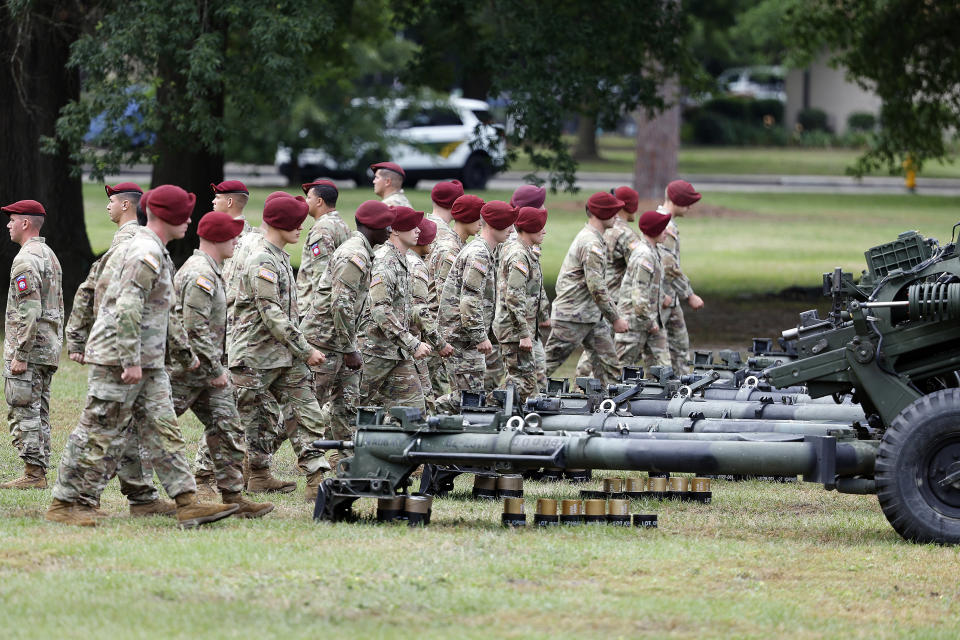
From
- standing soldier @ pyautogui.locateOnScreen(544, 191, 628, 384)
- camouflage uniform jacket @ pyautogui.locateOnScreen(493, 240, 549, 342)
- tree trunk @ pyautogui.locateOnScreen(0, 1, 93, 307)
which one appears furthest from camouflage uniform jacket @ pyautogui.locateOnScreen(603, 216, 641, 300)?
tree trunk @ pyautogui.locateOnScreen(0, 1, 93, 307)

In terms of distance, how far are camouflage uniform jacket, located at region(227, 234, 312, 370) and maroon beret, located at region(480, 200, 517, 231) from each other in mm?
2334

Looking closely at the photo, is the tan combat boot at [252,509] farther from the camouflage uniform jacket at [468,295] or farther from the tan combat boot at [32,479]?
the camouflage uniform jacket at [468,295]

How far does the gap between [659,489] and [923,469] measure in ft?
6.78

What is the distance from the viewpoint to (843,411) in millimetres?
10414

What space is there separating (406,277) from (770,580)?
13.1 feet

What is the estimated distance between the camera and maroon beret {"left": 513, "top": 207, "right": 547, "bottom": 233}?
12078mm

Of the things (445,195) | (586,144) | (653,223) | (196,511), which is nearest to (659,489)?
(196,511)

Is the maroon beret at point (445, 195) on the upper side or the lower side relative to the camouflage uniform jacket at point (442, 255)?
upper

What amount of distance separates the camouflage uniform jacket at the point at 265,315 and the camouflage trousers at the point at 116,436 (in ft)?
3.39

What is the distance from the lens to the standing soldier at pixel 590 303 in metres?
13.3

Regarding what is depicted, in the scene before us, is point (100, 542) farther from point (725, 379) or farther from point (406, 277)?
point (725, 379)

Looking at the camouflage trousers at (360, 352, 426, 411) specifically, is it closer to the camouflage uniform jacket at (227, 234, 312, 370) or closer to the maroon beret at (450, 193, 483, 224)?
the camouflage uniform jacket at (227, 234, 312, 370)

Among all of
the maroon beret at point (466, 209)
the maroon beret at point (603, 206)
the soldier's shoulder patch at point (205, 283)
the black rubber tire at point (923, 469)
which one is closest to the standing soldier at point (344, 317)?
the soldier's shoulder patch at point (205, 283)

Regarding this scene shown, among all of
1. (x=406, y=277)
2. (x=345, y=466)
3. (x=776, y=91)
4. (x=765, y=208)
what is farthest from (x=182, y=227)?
(x=776, y=91)
